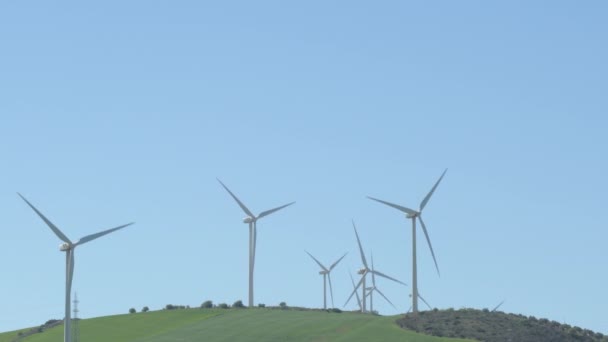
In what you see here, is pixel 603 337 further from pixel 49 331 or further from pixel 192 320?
pixel 49 331

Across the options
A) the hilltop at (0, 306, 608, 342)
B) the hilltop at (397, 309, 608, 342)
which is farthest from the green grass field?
the hilltop at (397, 309, 608, 342)

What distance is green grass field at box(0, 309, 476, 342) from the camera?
148 metres

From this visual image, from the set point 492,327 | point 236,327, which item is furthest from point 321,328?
point 492,327

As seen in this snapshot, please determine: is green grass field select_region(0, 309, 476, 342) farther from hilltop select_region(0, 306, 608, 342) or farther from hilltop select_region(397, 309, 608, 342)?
hilltop select_region(397, 309, 608, 342)

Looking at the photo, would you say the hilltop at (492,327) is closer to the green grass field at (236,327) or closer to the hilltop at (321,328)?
the hilltop at (321,328)

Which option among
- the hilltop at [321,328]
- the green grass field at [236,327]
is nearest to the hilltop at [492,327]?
the hilltop at [321,328]

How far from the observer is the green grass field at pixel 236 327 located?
5812 inches

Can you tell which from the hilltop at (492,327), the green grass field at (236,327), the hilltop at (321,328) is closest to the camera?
the hilltop at (321,328)

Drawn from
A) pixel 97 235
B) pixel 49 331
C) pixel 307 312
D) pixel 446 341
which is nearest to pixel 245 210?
pixel 307 312

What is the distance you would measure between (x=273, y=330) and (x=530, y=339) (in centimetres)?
3018

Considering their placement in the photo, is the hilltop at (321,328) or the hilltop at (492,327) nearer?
the hilltop at (321,328)

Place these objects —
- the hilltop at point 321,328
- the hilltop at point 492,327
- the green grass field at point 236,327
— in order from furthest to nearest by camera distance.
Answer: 1. the green grass field at point 236,327
2. the hilltop at point 492,327
3. the hilltop at point 321,328

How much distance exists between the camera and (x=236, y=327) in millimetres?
158875

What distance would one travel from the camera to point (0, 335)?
181 metres
